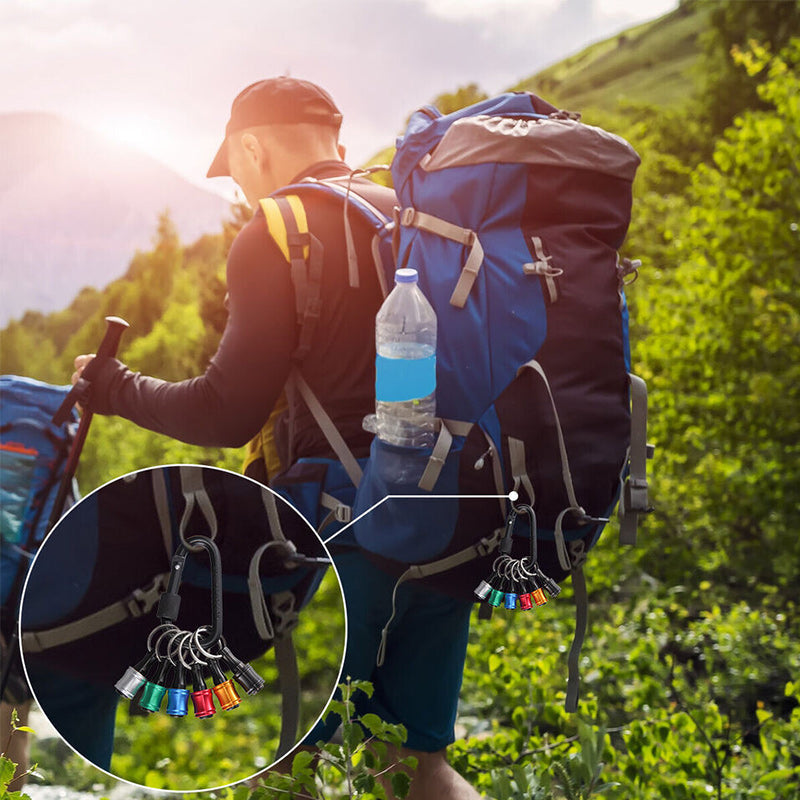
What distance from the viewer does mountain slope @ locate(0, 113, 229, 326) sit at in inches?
101

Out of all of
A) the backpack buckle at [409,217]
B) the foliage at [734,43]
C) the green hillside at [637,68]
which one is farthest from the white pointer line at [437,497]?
the foliage at [734,43]

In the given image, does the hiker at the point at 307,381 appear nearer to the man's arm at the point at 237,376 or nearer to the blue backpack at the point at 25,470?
the man's arm at the point at 237,376

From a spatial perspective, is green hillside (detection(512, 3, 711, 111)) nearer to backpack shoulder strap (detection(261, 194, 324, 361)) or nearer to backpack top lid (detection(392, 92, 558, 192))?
backpack top lid (detection(392, 92, 558, 192))

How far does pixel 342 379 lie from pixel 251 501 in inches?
12.5

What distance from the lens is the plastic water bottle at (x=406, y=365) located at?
64.7 inches

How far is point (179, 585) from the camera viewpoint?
1503mm

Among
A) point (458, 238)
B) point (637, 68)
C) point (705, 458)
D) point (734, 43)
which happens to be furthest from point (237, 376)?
point (637, 68)

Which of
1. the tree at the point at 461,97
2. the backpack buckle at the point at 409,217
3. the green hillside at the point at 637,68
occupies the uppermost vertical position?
the green hillside at the point at 637,68

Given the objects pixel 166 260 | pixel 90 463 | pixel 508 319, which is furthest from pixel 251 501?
pixel 166 260

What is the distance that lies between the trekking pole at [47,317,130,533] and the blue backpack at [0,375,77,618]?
0.03 meters

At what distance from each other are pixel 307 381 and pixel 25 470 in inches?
30.0

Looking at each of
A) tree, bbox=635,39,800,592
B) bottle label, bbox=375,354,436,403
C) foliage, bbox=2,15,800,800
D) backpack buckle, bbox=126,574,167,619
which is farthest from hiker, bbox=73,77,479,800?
tree, bbox=635,39,800,592

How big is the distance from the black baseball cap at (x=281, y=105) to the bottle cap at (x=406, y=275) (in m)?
0.45

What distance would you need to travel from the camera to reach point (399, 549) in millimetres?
1766
